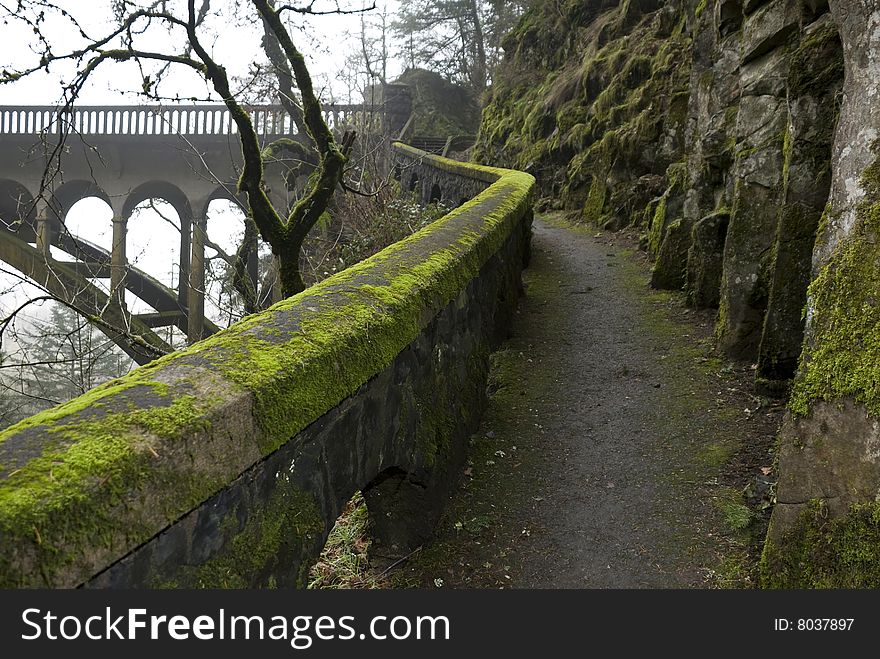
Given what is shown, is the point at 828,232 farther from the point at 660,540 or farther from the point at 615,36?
the point at 615,36

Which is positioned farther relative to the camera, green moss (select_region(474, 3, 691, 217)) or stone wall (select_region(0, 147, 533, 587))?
green moss (select_region(474, 3, 691, 217))

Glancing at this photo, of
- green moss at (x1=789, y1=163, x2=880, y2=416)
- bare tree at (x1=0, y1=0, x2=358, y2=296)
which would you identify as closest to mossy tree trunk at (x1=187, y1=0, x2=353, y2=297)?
bare tree at (x1=0, y1=0, x2=358, y2=296)

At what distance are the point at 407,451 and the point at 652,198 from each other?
→ 9.45m

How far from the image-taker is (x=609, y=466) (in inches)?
180

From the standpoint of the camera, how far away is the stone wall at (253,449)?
4.78ft

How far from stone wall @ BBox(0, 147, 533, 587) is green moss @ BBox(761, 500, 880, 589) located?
1.73 meters

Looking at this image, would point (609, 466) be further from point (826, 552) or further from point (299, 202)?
point (299, 202)

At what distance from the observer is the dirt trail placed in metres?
3.58

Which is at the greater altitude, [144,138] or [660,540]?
[144,138]

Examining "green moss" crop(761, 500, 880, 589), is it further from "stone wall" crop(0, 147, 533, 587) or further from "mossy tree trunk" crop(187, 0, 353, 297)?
"mossy tree trunk" crop(187, 0, 353, 297)

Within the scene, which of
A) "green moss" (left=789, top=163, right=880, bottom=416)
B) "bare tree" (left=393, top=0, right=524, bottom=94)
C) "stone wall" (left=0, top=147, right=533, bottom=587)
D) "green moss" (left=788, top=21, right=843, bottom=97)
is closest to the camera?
"stone wall" (left=0, top=147, right=533, bottom=587)

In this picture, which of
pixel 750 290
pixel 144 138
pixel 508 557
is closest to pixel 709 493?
pixel 508 557

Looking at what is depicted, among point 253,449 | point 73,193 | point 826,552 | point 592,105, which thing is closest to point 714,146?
point 826,552

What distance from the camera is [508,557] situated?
3.70m
